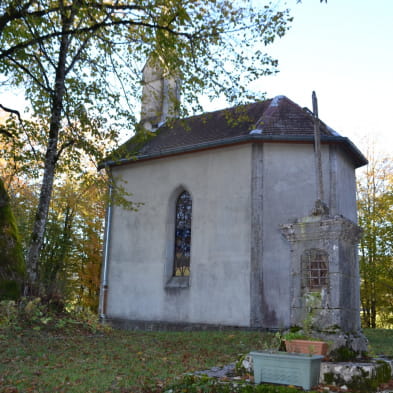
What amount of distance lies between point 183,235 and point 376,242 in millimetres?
10064

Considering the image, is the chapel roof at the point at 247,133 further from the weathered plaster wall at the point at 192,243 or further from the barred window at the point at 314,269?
the barred window at the point at 314,269

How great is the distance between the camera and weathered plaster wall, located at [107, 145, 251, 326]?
1302 centimetres

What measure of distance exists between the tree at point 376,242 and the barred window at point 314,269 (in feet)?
44.3

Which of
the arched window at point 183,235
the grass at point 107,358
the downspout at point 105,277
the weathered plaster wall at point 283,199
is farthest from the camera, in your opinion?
the downspout at point 105,277

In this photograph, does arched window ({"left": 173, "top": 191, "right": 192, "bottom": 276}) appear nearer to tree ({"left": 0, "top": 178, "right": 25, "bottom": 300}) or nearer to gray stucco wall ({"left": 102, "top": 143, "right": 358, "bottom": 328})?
gray stucco wall ({"left": 102, "top": 143, "right": 358, "bottom": 328})

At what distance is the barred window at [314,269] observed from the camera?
6.28 m

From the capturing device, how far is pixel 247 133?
44.7 ft

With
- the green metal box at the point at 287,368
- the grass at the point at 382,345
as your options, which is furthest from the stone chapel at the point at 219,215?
the green metal box at the point at 287,368

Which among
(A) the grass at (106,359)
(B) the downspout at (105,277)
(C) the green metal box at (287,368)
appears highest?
(B) the downspout at (105,277)

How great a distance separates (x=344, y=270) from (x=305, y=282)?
1.99ft

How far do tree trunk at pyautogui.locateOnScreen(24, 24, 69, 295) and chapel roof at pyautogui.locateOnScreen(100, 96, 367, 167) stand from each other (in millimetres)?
1968

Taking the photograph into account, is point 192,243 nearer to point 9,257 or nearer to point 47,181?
point 47,181

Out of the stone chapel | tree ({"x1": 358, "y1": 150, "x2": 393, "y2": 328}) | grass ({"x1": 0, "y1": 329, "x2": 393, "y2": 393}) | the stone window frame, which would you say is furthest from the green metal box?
tree ({"x1": 358, "y1": 150, "x2": 393, "y2": 328})

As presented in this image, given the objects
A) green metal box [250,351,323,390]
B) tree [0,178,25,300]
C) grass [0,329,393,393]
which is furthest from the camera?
tree [0,178,25,300]
